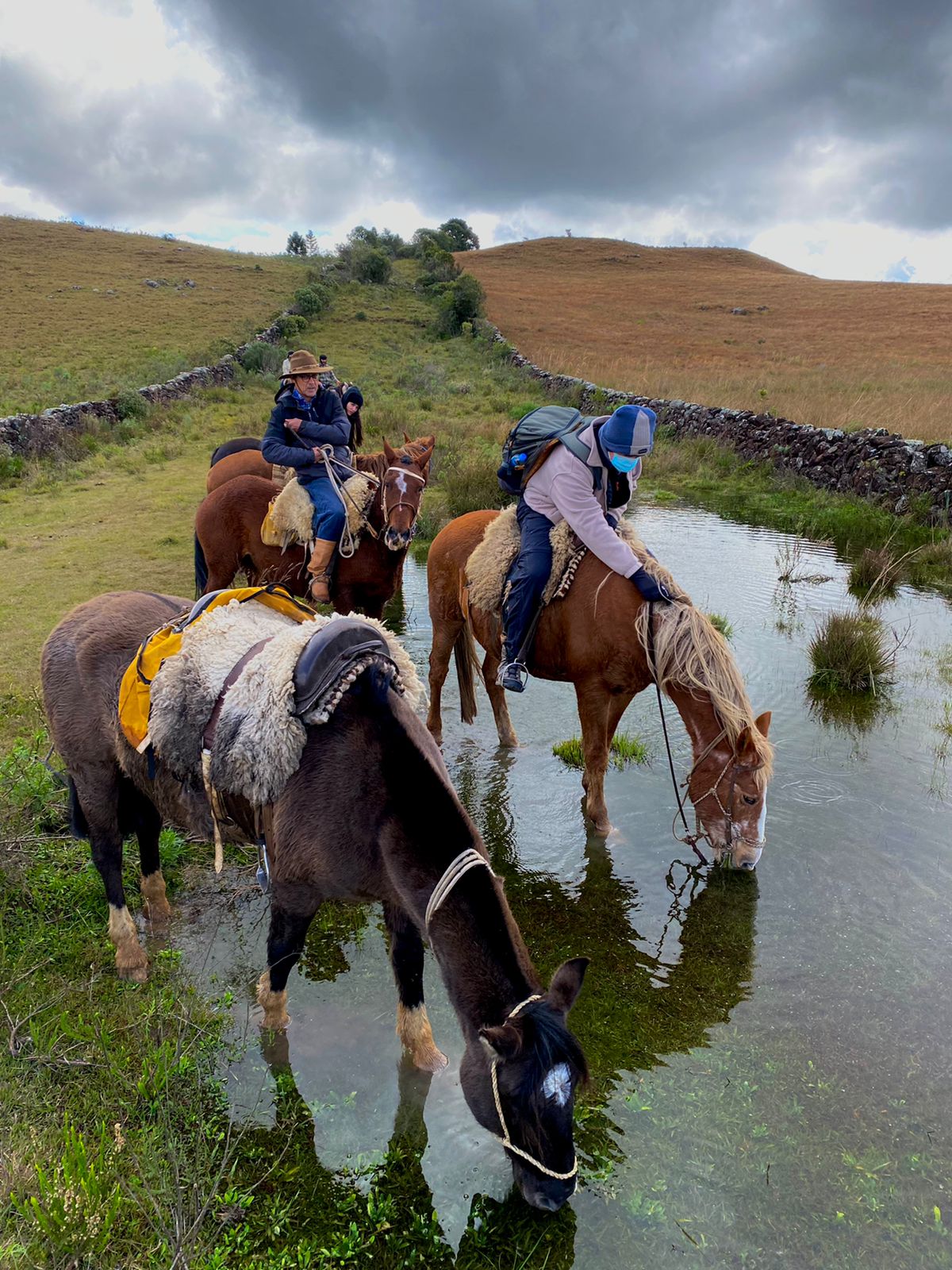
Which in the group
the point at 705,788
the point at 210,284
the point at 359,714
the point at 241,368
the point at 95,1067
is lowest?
A: the point at 95,1067

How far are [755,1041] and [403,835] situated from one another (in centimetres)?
220

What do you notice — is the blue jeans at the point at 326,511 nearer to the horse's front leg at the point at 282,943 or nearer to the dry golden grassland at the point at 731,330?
the horse's front leg at the point at 282,943

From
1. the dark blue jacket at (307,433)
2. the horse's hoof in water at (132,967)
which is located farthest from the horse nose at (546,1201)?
the dark blue jacket at (307,433)

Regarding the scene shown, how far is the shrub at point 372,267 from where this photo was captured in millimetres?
55875

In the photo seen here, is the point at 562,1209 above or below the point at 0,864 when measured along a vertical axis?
below

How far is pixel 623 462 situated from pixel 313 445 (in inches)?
140

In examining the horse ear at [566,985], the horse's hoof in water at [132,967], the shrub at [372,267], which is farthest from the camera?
the shrub at [372,267]

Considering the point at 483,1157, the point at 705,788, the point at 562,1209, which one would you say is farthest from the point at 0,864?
the point at 705,788

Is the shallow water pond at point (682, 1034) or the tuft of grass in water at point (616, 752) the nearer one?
the shallow water pond at point (682, 1034)

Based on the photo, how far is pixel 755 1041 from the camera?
3.39 m

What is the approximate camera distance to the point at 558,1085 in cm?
200

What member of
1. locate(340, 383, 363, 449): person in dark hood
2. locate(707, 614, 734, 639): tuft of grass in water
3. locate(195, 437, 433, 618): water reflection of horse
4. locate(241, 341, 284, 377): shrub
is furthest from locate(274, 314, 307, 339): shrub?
locate(707, 614, 734, 639): tuft of grass in water

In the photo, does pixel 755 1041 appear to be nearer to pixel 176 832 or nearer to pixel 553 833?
pixel 553 833

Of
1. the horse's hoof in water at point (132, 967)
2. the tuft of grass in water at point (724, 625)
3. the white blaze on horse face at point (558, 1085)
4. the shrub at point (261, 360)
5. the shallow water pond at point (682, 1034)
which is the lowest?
the shallow water pond at point (682, 1034)
